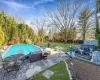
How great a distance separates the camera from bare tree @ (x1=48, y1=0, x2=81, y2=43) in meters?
22.7

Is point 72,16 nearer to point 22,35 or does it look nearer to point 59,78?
point 22,35

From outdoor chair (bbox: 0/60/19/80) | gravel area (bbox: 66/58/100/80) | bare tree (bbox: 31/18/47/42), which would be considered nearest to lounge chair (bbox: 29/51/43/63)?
outdoor chair (bbox: 0/60/19/80)

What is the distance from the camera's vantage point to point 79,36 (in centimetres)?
2388

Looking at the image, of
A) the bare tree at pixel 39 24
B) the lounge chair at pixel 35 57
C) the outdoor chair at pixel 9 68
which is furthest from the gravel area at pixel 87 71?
the bare tree at pixel 39 24

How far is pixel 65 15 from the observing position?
2317cm

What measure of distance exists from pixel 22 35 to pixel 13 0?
530 inches

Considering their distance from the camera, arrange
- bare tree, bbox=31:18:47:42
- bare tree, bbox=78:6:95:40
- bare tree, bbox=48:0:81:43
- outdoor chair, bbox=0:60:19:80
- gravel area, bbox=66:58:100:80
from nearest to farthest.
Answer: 1. gravel area, bbox=66:58:100:80
2. outdoor chair, bbox=0:60:19:80
3. bare tree, bbox=78:6:95:40
4. bare tree, bbox=48:0:81:43
5. bare tree, bbox=31:18:47:42

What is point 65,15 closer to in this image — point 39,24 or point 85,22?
point 85,22

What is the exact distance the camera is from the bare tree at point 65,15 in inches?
893

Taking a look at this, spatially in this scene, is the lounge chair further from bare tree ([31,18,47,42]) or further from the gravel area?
bare tree ([31,18,47,42])

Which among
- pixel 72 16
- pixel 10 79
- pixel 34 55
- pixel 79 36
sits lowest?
pixel 10 79

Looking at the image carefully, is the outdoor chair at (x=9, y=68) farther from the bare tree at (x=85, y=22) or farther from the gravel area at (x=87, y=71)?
the bare tree at (x=85, y=22)

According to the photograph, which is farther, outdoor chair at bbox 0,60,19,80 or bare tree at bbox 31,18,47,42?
bare tree at bbox 31,18,47,42

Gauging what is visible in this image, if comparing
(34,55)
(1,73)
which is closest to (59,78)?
(1,73)
